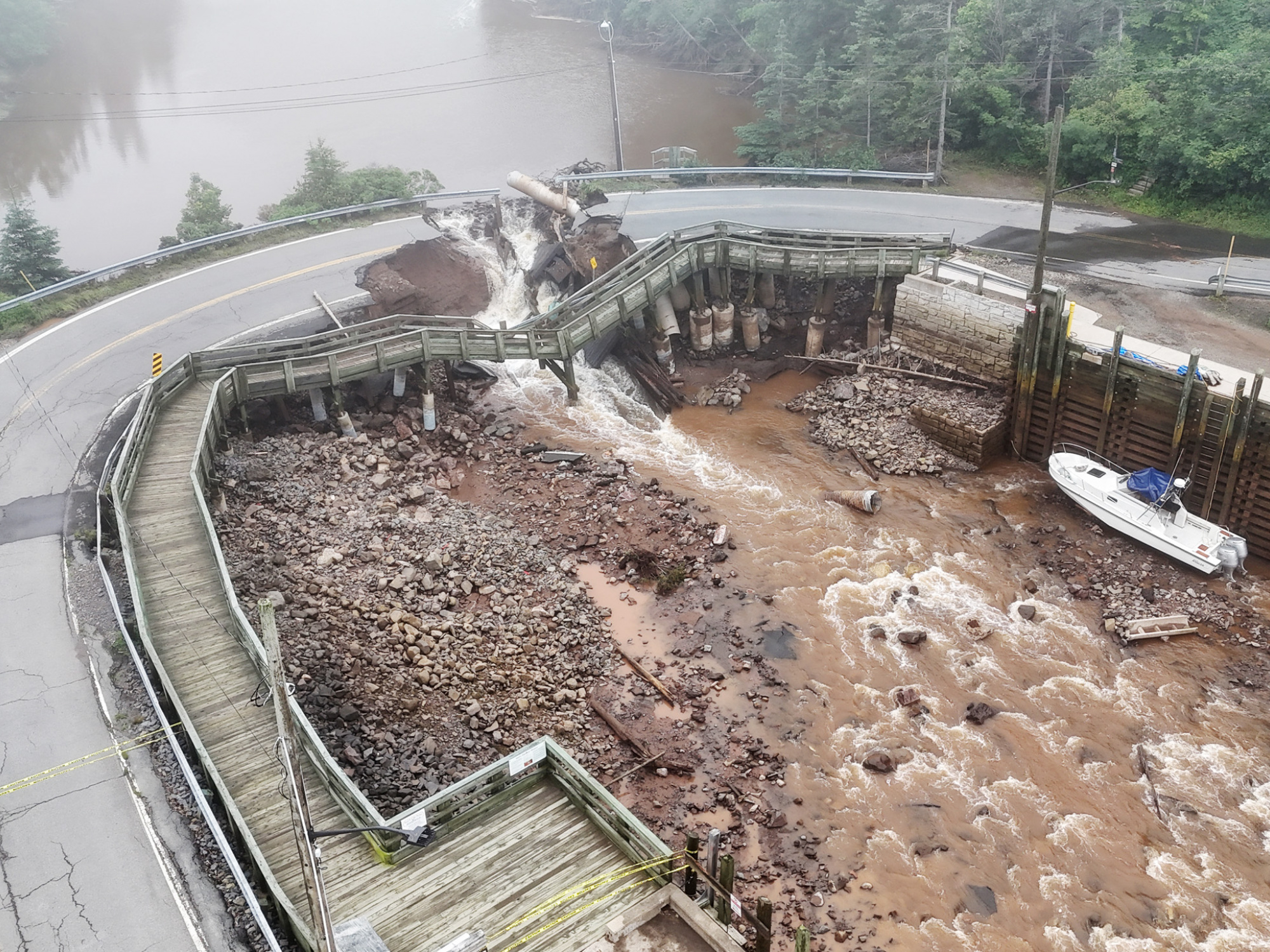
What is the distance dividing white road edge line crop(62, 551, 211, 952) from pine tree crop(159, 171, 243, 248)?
22.6 meters

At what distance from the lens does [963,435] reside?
25953 mm


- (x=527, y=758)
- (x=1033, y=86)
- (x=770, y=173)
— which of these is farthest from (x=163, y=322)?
(x=1033, y=86)

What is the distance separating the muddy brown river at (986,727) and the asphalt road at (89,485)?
8906mm

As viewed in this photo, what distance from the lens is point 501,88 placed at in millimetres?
62000

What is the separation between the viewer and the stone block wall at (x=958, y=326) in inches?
1034

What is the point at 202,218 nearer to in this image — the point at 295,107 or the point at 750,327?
the point at 750,327

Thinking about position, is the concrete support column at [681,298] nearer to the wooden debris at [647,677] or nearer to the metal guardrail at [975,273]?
the metal guardrail at [975,273]

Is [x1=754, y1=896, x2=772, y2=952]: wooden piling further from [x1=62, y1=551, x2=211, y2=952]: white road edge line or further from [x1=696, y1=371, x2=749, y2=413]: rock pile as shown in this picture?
[x1=696, y1=371, x2=749, y2=413]: rock pile

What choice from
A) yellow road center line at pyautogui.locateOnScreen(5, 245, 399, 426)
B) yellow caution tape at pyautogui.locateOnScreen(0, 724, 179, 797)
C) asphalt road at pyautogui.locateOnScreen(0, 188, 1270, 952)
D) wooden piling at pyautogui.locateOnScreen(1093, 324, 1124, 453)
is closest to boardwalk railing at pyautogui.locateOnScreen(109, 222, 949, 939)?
yellow caution tape at pyautogui.locateOnScreen(0, 724, 179, 797)

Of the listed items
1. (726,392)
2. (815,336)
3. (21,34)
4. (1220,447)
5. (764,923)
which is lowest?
(726,392)

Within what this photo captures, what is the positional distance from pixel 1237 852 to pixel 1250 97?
24.6 meters

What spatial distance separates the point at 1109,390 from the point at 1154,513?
11.4 feet

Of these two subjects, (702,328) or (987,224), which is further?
(987,224)

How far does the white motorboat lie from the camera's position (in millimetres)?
21672
